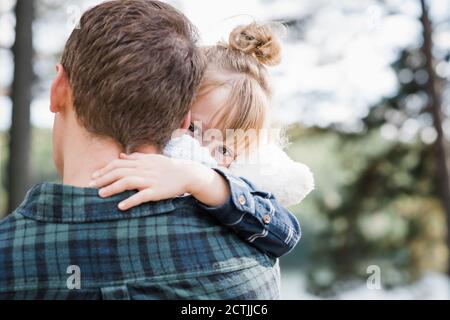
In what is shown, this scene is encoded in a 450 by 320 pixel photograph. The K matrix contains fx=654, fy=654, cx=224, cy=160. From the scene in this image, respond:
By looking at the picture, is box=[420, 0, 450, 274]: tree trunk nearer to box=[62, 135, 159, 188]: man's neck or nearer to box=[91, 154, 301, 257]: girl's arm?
box=[91, 154, 301, 257]: girl's arm

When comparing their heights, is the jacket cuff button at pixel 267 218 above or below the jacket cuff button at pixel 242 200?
below

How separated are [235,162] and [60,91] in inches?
33.6

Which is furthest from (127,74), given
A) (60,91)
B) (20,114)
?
(20,114)

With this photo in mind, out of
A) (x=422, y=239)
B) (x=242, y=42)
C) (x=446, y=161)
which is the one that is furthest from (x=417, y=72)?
(x=242, y=42)

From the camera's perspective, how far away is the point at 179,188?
1.51m

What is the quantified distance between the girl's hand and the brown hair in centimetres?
7

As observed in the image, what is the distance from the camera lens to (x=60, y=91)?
5.11ft

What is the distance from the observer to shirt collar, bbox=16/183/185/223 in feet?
4.73

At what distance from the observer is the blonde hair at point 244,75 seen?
2.24 metres

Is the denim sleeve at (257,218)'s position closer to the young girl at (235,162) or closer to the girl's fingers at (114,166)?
the young girl at (235,162)

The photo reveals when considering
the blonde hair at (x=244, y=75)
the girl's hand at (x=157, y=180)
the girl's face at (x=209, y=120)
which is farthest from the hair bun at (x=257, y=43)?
the girl's hand at (x=157, y=180)
